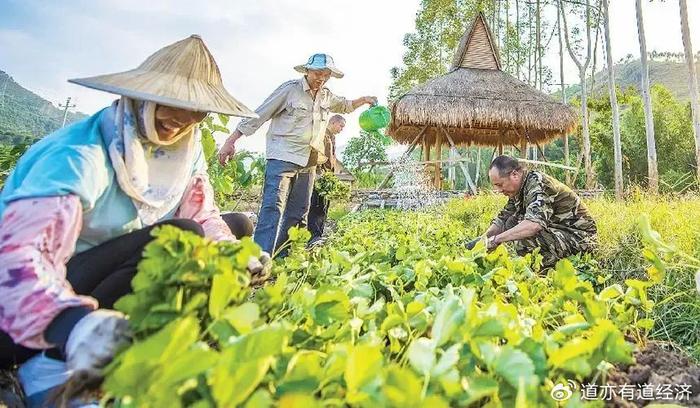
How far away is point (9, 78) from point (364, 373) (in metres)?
103

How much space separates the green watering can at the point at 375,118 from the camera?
7590mm

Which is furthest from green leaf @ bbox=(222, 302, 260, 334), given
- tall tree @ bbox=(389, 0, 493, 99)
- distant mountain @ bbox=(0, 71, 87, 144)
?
distant mountain @ bbox=(0, 71, 87, 144)

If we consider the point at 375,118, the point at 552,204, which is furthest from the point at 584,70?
the point at 552,204

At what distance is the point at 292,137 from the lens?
433 cm

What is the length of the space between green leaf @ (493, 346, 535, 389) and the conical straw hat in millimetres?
1025

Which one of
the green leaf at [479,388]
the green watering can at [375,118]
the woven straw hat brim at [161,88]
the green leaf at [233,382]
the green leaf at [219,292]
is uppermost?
the green watering can at [375,118]

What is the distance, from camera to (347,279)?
6.40ft

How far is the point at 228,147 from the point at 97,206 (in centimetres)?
264

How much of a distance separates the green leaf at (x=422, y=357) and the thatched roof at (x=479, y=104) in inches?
513

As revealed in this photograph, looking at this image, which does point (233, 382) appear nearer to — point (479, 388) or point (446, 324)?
point (479, 388)

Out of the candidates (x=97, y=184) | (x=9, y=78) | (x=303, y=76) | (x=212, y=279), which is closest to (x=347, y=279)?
(x=97, y=184)

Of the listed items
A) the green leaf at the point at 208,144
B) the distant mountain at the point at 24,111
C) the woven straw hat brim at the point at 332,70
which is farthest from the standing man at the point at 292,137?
the distant mountain at the point at 24,111

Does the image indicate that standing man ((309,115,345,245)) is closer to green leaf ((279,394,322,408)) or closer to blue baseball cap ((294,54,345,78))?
blue baseball cap ((294,54,345,78))

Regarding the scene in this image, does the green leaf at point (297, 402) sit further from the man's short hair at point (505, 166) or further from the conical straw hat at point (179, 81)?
the man's short hair at point (505, 166)
